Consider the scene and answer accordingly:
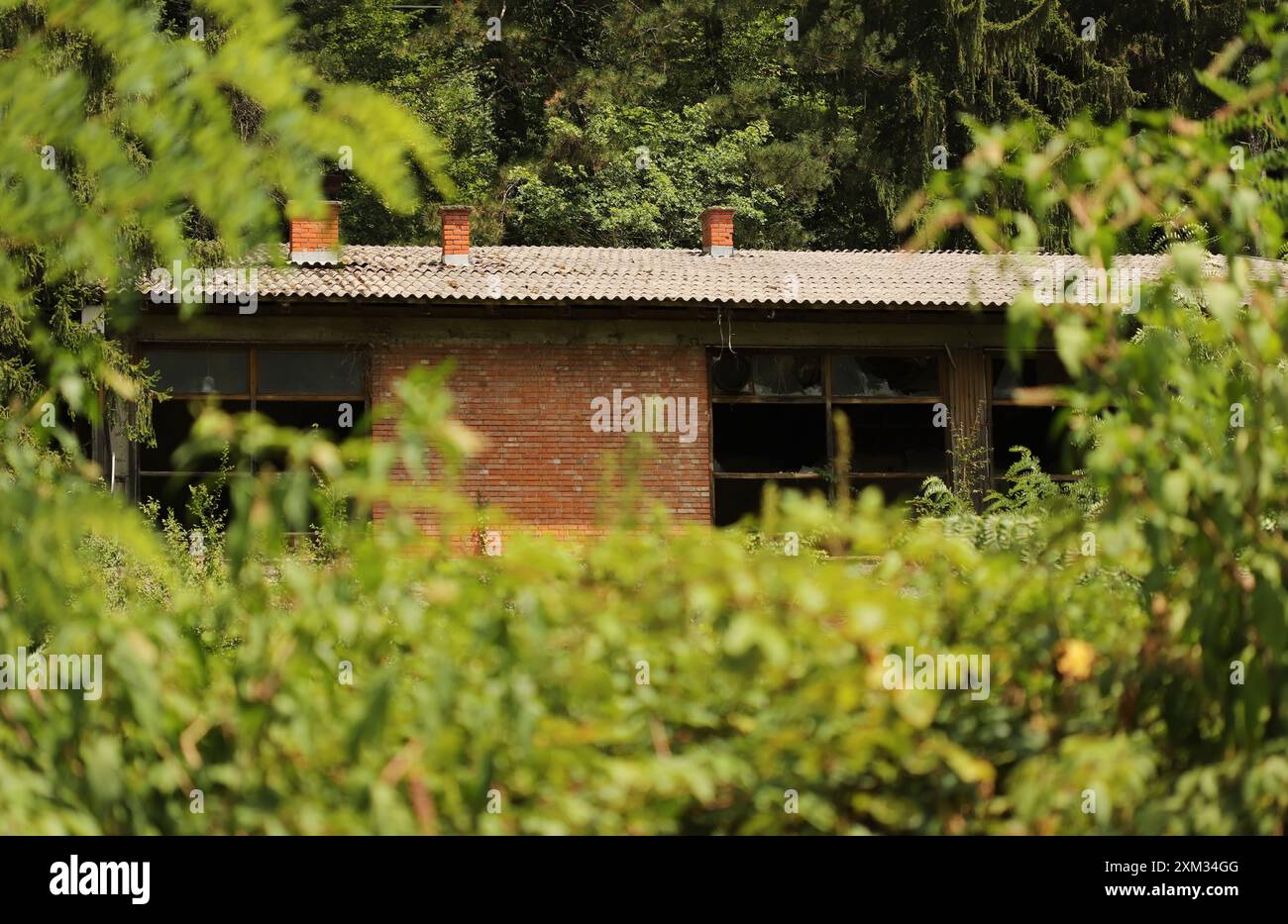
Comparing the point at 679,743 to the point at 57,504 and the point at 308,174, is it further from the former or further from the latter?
the point at 308,174

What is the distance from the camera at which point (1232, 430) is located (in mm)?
3189

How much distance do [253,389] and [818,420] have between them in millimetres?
6535

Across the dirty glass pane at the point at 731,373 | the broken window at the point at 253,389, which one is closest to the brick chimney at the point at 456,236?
the broken window at the point at 253,389

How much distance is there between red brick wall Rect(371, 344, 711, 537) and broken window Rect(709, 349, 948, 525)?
481 millimetres

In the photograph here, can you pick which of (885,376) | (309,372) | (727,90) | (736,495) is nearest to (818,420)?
(885,376)

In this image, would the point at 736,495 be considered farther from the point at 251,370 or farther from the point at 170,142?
the point at 170,142

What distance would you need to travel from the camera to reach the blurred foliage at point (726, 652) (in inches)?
102

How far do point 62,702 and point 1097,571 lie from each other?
2.79 metres

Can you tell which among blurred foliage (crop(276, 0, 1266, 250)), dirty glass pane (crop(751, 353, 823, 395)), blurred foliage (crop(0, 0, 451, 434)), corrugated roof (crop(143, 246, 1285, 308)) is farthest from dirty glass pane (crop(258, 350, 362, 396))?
blurred foliage (crop(0, 0, 451, 434))

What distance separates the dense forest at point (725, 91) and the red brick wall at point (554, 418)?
1183cm

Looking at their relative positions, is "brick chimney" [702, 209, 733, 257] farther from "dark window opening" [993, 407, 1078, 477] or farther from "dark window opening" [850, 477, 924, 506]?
→ "dark window opening" [993, 407, 1078, 477]

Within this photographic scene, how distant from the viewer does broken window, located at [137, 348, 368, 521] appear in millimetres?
16516

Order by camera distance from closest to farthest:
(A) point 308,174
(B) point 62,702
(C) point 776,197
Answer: (B) point 62,702, (A) point 308,174, (C) point 776,197
